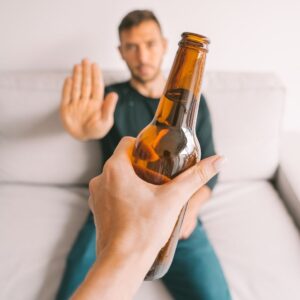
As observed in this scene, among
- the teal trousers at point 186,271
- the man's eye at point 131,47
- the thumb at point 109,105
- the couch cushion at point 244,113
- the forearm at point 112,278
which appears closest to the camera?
the forearm at point 112,278

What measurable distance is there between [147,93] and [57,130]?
33 centimetres

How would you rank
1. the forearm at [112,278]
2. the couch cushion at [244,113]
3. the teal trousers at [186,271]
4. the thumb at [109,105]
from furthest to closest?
the couch cushion at [244,113], the thumb at [109,105], the teal trousers at [186,271], the forearm at [112,278]

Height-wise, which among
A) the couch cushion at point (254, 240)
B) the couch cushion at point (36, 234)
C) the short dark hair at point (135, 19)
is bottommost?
the couch cushion at point (36, 234)

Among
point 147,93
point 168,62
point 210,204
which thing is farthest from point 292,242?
point 168,62

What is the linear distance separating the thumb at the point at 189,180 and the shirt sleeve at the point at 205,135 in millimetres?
566

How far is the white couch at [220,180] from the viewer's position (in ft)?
3.12

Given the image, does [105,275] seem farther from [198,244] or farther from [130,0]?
[130,0]

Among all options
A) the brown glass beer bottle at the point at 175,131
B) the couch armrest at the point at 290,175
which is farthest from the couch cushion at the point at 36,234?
the couch armrest at the point at 290,175

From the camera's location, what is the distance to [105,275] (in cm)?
43

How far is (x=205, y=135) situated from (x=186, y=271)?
0.42 meters

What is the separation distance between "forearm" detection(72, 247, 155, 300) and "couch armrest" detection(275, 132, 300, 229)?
2.60 ft

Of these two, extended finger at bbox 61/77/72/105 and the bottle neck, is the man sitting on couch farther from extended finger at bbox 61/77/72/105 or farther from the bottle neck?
the bottle neck

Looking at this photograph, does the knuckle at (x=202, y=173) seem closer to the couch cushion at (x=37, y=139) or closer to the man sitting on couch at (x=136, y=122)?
the man sitting on couch at (x=136, y=122)

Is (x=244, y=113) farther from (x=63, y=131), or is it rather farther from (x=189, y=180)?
(x=189, y=180)
